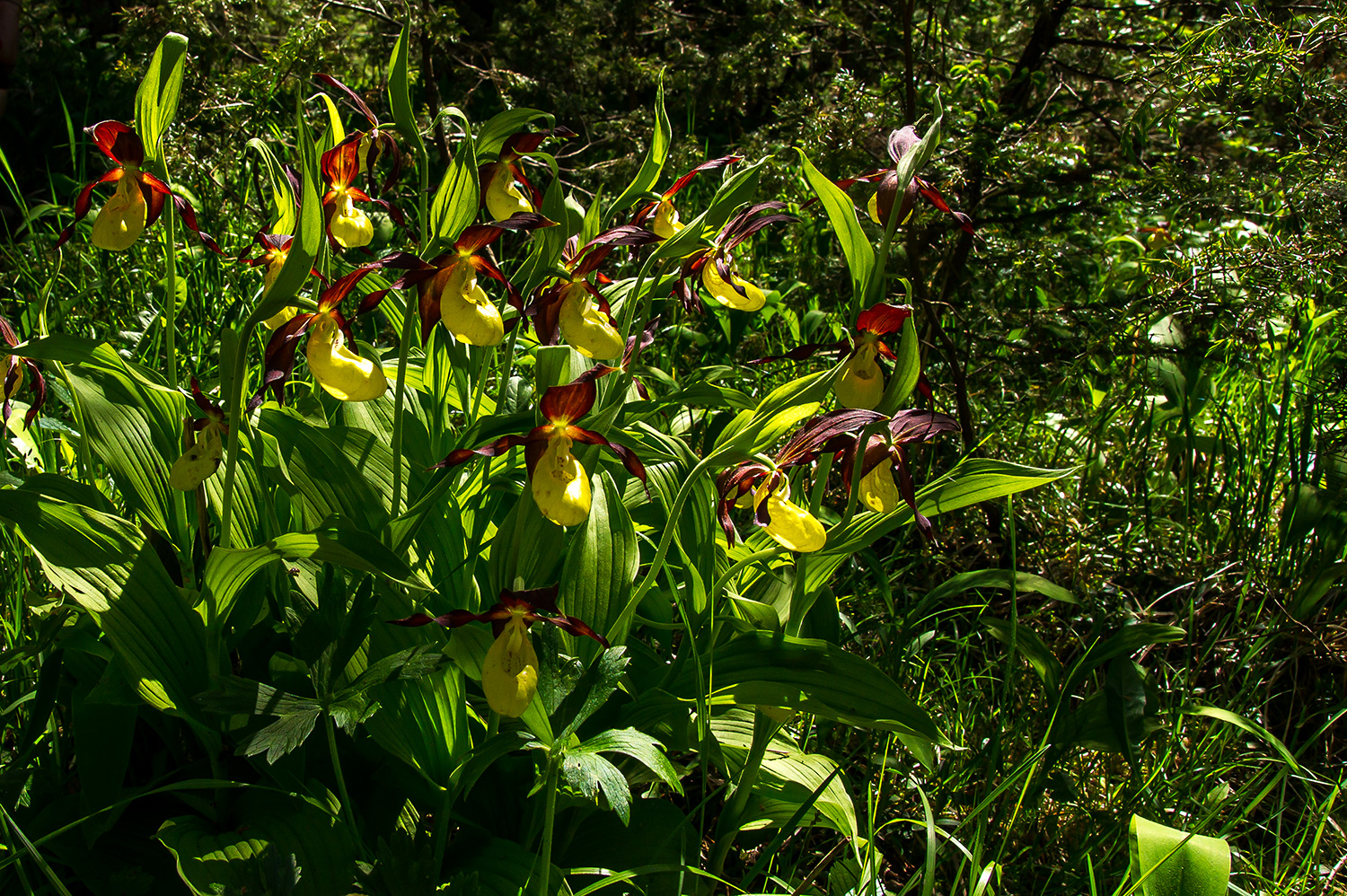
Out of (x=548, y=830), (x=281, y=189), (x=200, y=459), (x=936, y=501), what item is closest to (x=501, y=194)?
(x=281, y=189)

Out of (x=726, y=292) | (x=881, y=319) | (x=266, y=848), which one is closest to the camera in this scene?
(x=266, y=848)

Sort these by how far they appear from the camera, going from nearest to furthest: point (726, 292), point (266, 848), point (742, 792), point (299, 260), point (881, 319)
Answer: point (299, 260) → point (266, 848) → point (881, 319) → point (742, 792) → point (726, 292)

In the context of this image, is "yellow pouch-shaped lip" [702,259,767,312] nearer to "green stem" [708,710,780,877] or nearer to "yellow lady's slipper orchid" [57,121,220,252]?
"green stem" [708,710,780,877]

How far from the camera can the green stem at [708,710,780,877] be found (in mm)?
1271

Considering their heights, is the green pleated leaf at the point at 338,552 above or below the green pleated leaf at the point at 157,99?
below

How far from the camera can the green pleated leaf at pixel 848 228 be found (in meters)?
1.14

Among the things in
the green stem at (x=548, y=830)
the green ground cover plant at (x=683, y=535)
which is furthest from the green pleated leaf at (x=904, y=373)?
the green stem at (x=548, y=830)

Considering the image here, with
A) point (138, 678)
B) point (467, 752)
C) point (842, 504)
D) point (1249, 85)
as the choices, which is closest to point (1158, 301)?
point (1249, 85)

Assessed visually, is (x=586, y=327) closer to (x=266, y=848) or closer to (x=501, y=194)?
(x=501, y=194)

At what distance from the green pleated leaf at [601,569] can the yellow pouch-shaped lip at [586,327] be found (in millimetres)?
194

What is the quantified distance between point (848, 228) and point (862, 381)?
7.8 inches

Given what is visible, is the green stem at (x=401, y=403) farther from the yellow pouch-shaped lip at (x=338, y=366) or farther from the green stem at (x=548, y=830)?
the green stem at (x=548, y=830)

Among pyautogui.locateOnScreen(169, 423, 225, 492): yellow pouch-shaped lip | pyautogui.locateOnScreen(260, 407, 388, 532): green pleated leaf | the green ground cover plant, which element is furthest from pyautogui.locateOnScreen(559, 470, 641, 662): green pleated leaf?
pyautogui.locateOnScreen(169, 423, 225, 492): yellow pouch-shaped lip

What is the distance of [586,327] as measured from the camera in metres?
1.15
